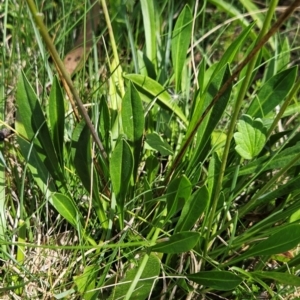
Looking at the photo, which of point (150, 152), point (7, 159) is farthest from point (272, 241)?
point (7, 159)

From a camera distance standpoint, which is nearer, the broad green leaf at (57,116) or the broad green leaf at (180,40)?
the broad green leaf at (57,116)

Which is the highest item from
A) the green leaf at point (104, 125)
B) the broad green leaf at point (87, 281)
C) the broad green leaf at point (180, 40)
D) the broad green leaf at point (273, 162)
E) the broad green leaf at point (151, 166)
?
the broad green leaf at point (180, 40)

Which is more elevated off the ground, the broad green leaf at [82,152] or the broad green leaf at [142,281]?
the broad green leaf at [82,152]

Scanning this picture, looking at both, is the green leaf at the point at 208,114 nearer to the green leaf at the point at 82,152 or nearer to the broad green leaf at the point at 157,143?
the broad green leaf at the point at 157,143

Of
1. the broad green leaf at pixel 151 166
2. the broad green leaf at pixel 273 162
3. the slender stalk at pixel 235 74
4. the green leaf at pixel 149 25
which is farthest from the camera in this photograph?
the green leaf at pixel 149 25

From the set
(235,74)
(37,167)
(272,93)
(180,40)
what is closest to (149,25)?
(180,40)

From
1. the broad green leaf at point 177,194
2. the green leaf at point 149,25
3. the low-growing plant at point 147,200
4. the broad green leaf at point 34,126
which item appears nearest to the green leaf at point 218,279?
the low-growing plant at point 147,200

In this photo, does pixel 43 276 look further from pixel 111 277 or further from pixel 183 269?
pixel 183 269

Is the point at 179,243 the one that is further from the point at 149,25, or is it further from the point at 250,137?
the point at 149,25
